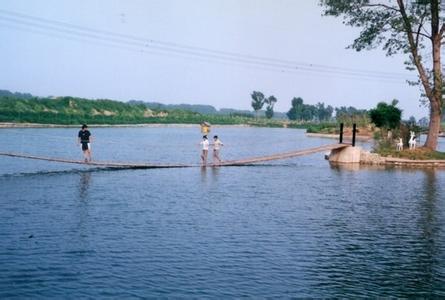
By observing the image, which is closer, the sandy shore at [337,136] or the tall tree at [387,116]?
the tall tree at [387,116]

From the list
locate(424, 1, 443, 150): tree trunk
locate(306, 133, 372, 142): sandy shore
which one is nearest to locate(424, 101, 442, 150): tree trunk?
locate(424, 1, 443, 150): tree trunk

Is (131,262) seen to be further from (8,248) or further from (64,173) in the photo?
(64,173)

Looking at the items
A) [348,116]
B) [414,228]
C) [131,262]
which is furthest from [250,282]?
[348,116]

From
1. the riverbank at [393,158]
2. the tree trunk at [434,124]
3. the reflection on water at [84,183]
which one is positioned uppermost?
the tree trunk at [434,124]

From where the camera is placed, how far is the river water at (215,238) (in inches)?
493

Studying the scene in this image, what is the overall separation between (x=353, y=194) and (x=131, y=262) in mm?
15655

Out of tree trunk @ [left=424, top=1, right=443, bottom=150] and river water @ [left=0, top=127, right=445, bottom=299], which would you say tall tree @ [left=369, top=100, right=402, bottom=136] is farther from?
river water @ [left=0, top=127, right=445, bottom=299]

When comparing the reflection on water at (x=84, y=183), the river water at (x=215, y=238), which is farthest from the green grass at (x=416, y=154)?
the reflection on water at (x=84, y=183)

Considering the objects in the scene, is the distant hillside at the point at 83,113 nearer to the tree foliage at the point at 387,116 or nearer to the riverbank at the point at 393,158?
the tree foliage at the point at 387,116

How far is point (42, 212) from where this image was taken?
63.9 ft

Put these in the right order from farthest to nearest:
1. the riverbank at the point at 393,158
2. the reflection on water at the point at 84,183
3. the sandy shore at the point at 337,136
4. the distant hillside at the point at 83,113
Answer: the distant hillside at the point at 83,113 → the sandy shore at the point at 337,136 → the riverbank at the point at 393,158 → the reflection on water at the point at 84,183

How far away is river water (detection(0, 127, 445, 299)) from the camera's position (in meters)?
12.5

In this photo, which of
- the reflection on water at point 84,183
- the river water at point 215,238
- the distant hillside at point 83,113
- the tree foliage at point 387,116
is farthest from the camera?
the distant hillside at point 83,113

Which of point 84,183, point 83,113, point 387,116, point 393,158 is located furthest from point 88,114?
point 84,183
